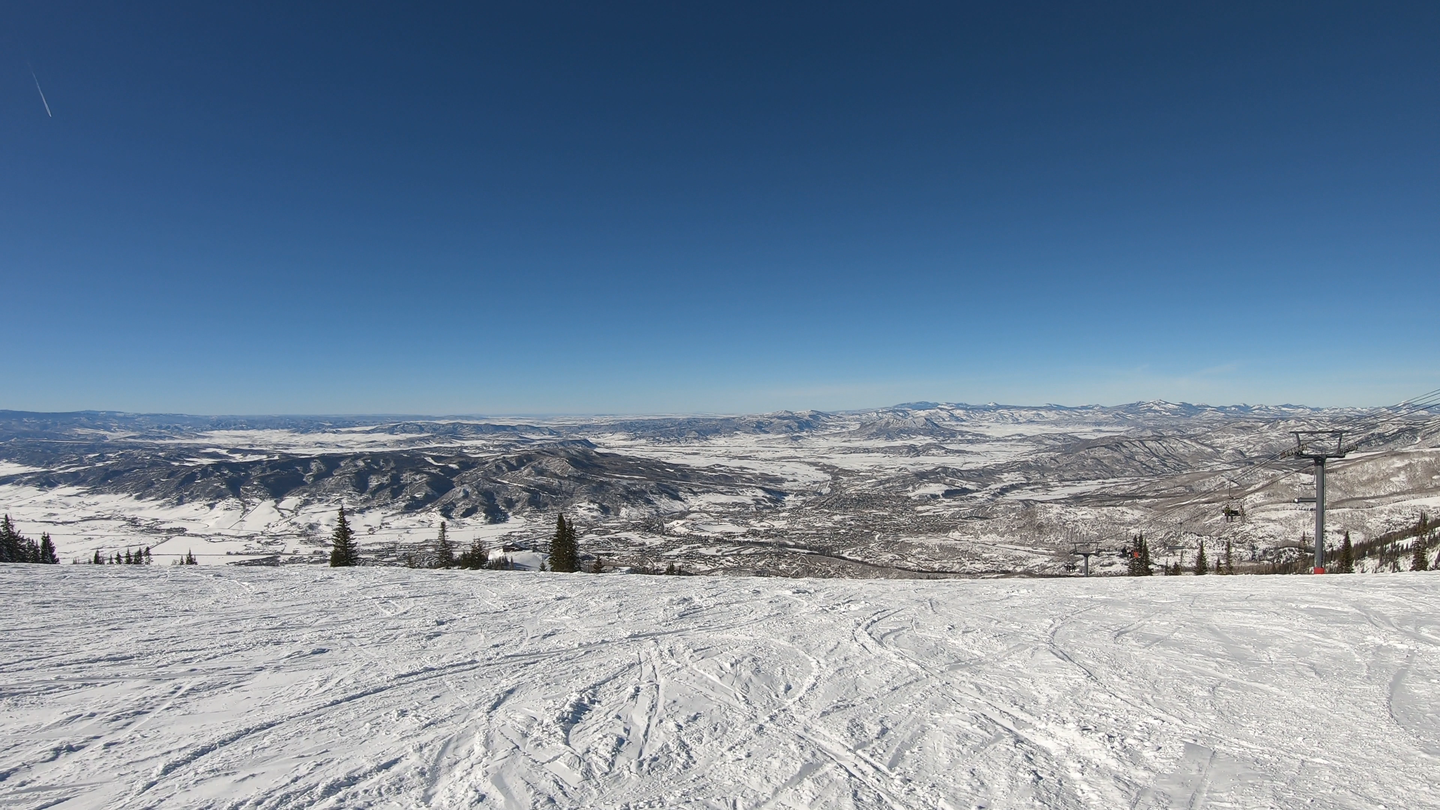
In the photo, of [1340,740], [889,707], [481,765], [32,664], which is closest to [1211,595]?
[1340,740]

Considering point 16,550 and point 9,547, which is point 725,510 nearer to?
point 16,550

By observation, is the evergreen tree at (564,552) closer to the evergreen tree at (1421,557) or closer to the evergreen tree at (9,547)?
the evergreen tree at (9,547)

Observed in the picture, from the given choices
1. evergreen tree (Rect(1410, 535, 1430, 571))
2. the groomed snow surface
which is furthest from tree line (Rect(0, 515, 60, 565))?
evergreen tree (Rect(1410, 535, 1430, 571))

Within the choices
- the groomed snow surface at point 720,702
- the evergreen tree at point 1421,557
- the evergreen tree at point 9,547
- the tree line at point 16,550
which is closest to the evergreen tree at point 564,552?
the groomed snow surface at point 720,702

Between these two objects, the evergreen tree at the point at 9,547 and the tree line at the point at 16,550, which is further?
the tree line at the point at 16,550

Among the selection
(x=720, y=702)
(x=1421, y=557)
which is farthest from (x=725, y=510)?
(x=720, y=702)

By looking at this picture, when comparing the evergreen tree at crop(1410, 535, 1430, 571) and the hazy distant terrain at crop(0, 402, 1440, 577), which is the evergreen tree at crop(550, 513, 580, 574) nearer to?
the hazy distant terrain at crop(0, 402, 1440, 577)

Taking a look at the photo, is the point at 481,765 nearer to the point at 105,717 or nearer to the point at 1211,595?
the point at 105,717
